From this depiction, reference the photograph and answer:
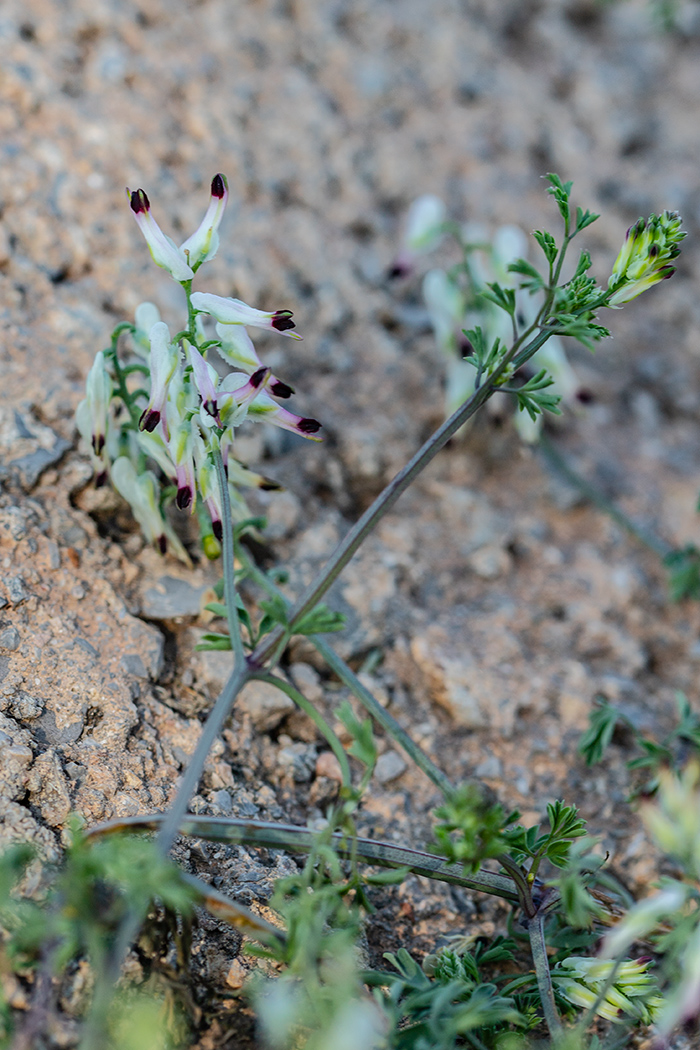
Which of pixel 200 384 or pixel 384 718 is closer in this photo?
pixel 200 384

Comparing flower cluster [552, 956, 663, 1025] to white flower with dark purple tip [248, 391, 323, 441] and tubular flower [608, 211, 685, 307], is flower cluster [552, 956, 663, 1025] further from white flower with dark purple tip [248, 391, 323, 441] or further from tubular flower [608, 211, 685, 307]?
tubular flower [608, 211, 685, 307]

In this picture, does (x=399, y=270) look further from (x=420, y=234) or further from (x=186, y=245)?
(x=186, y=245)

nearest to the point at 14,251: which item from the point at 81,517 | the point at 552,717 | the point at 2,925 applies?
the point at 81,517

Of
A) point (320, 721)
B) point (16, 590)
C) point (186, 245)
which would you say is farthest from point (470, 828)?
point (186, 245)

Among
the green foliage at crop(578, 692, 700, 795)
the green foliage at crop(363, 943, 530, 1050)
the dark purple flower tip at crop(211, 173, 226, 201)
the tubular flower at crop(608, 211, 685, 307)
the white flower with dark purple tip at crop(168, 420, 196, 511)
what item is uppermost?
the tubular flower at crop(608, 211, 685, 307)

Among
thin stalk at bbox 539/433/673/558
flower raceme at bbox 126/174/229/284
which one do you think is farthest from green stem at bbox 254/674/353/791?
thin stalk at bbox 539/433/673/558

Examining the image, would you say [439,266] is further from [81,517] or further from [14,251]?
[81,517]

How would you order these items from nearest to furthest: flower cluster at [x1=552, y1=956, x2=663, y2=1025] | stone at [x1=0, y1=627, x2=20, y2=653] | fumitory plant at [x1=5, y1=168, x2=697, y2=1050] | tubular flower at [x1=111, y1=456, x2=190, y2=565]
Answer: fumitory plant at [x1=5, y1=168, x2=697, y2=1050], flower cluster at [x1=552, y1=956, x2=663, y2=1025], stone at [x1=0, y1=627, x2=20, y2=653], tubular flower at [x1=111, y1=456, x2=190, y2=565]

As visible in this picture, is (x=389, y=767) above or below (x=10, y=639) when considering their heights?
above
